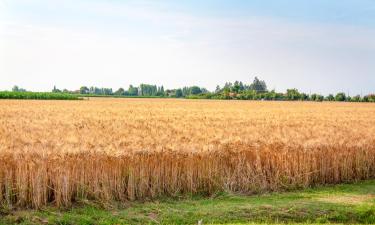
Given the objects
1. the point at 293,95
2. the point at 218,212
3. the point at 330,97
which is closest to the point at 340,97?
the point at 330,97

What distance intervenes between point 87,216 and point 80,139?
31.0 ft

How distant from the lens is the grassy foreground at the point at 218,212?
11.4 meters

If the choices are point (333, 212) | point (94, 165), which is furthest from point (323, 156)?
point (94, 165)

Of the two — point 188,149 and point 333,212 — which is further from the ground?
point 188,149

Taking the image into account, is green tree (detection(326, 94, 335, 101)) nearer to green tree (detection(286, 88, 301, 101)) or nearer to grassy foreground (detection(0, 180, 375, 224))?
green tree (detection(286, 88, 301, 101))

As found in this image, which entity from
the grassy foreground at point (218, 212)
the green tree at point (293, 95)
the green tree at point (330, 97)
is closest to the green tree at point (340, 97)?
the green tree at point (330, 97)

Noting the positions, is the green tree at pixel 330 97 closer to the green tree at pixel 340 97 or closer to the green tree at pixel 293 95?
the green tree at pixel 340 97

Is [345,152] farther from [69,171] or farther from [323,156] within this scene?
[69,171]

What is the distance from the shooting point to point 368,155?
17.7 m

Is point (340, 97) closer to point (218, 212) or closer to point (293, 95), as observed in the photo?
point (293, 95)

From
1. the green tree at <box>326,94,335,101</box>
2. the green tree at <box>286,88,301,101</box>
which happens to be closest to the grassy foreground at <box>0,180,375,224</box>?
the green tree at <box>286,88,301,101</box>

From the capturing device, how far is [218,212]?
11.9 m

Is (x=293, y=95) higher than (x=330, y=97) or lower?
higher

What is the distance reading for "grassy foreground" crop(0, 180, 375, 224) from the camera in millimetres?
11367
